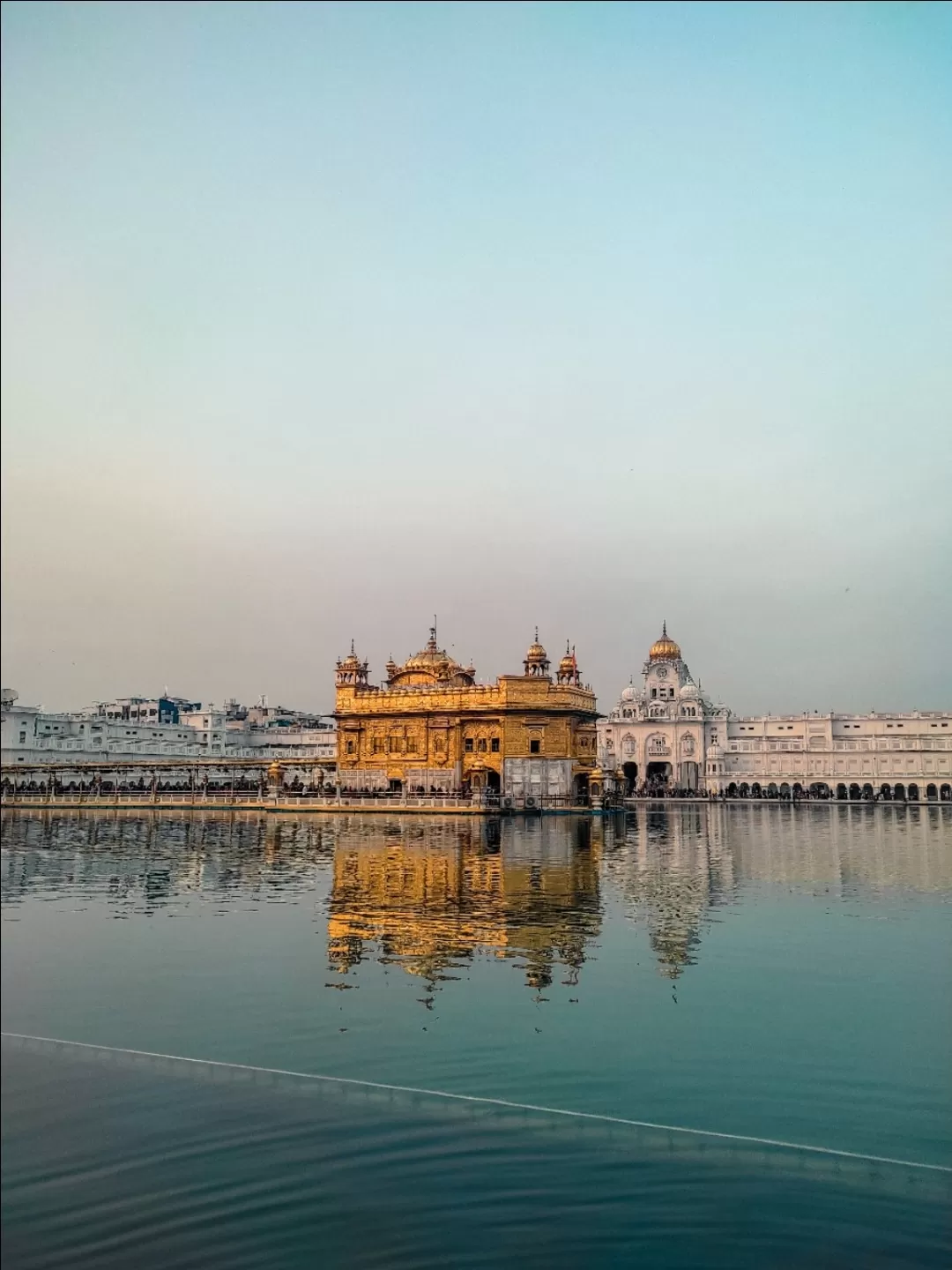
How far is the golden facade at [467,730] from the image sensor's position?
55281 mm

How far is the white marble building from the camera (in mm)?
83938

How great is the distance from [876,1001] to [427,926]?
660 cm

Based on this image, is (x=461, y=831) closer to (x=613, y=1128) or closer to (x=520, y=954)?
(x=520, y=954)

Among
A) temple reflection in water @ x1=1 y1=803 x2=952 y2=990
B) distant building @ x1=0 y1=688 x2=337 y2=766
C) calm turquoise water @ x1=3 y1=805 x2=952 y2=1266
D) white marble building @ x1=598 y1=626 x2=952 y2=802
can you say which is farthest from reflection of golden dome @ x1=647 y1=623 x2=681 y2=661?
calm turquoise water @ x1=3 y1=805 x2=952 y2=1266

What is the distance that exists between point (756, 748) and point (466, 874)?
2875 inches

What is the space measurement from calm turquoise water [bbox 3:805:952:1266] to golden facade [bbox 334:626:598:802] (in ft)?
121

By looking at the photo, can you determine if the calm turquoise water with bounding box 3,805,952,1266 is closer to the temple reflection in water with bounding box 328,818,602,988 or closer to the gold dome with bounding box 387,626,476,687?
the temple reflection in water with bounding box 328,818,602,988

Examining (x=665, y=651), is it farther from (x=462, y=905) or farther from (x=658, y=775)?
(x=462, y=905)

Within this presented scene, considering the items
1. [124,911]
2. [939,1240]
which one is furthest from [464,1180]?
[124,911]

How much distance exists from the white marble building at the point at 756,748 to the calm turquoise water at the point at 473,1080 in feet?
203

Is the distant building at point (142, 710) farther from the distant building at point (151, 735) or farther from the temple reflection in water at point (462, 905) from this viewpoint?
the temple reflection in water at point (462, 905)

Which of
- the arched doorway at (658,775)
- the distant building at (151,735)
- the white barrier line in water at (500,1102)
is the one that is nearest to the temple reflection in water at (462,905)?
the white barrier line in water at (500,1102)

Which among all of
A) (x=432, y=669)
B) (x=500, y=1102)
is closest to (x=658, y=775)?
(x=432, y=669)

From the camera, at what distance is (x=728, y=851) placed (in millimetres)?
30531
